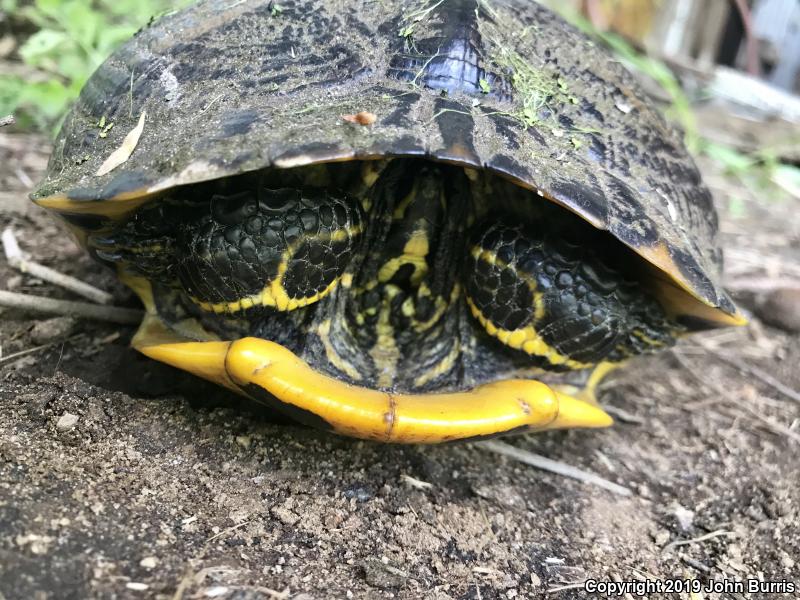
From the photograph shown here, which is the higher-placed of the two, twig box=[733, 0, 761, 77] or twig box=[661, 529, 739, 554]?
twig box=[733, 0, 761, 77]

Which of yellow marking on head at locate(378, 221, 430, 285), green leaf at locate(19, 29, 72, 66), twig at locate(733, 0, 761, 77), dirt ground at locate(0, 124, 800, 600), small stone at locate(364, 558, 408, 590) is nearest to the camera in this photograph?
dirt ground at locate(0, 124, 800, 600)

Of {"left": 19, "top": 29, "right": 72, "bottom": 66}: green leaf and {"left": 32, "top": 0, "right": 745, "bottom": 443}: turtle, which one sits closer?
{"left": 32, "top": 0, "right": 745, "bottom": 443}: turtle

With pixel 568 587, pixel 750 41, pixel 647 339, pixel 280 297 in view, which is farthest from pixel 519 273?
pixel 750 41

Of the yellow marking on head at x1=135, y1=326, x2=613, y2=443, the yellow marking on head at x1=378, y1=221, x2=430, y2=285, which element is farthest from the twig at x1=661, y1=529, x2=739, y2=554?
the yellow marking on head at x1=378, y1=221, x2=430, y2=285

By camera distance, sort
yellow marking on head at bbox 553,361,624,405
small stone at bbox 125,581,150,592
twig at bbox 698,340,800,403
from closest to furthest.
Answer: small stone at bbox 125,581,150,592 → yellow marking on head at bbox 553,361,624,405 → twig at bbox 698,340,800,403

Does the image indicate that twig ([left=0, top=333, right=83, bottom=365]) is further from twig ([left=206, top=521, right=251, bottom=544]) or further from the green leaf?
the green leaf

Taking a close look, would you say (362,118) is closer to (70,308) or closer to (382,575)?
(382,575)
